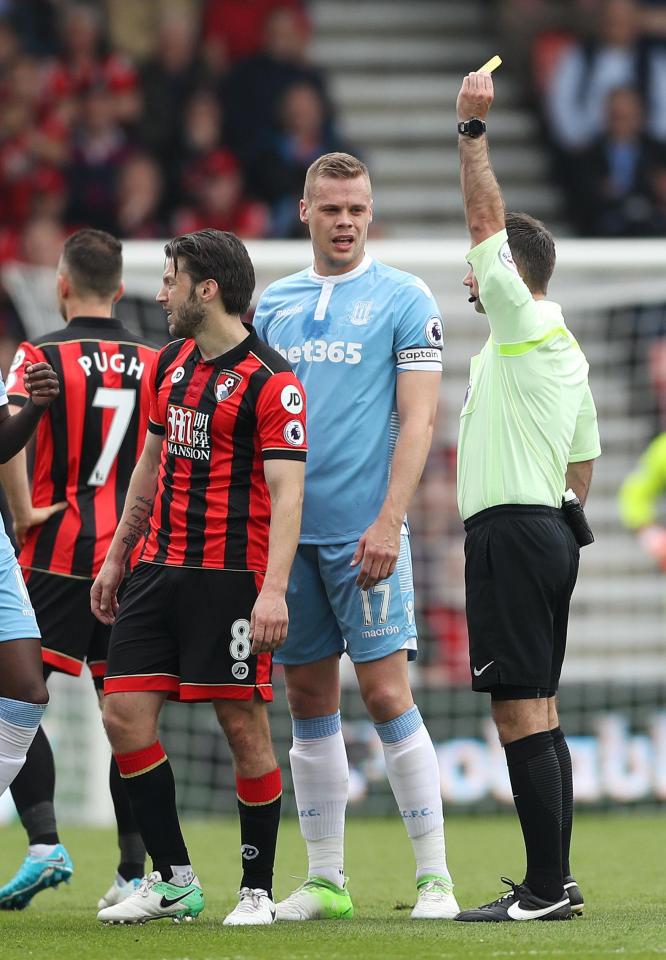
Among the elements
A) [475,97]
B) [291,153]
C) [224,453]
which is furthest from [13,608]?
[291,153]

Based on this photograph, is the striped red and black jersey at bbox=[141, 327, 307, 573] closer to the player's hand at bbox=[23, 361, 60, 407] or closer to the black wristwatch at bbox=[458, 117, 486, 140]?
the player's hand at bbox=[23, 361, 60, 407]

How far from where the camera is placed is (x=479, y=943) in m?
4.53

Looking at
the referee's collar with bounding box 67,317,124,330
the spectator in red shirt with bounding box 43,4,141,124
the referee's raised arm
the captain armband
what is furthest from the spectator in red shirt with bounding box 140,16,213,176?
the referee's raised arm

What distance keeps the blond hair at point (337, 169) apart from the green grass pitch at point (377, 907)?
227 cm

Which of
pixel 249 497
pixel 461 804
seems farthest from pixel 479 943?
pixel 461 804

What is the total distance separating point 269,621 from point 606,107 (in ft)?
33.3

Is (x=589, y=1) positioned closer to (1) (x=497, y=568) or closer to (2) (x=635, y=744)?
(2) (x=635, y=744)

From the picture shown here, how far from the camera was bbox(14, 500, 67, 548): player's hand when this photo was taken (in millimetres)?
6027

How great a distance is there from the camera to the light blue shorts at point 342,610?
523 cm

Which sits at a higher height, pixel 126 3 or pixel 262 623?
pixel 126 3

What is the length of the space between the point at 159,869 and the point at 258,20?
36.3 ft

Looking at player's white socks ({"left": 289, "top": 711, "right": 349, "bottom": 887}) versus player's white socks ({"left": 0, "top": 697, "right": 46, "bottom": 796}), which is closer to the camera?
player's white socks ({"left": 0, "top": 697, "right": 46, "bottom": 796})

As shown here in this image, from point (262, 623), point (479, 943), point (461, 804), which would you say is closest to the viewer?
point (479, 943)

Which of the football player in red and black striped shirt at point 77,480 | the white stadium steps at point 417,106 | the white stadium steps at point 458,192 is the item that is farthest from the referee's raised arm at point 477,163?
the white stadium steps at point 417,106
